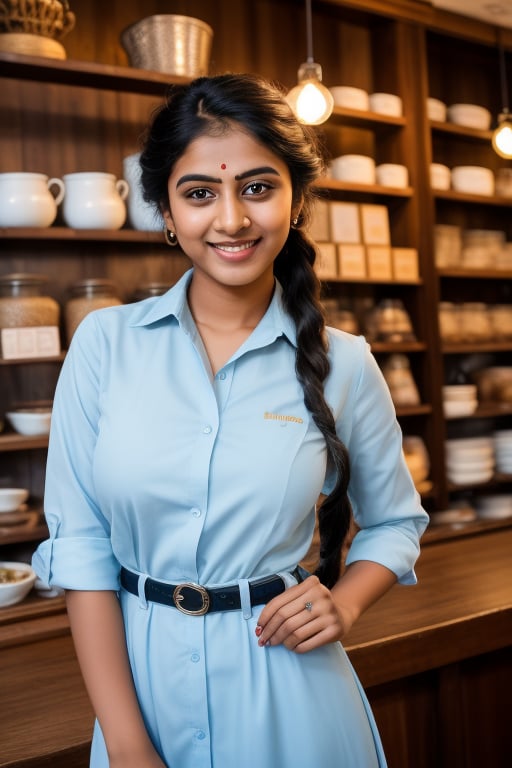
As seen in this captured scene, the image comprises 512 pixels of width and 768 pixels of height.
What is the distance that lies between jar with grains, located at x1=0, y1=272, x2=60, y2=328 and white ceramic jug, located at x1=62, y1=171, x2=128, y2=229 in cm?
22

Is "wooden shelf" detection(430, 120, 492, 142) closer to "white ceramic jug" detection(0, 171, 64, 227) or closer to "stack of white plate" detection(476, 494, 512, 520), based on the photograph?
"stack of white plate" detection(476, 494, 512, 520)

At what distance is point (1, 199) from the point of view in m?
2.32

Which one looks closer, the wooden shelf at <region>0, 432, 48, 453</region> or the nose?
the nose

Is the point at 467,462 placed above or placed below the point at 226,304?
below

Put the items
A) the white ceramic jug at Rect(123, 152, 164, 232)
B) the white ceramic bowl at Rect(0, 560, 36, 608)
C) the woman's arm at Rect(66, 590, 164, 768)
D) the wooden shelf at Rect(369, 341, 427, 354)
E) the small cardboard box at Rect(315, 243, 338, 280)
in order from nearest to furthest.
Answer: the woman's arm at Rect(66, 590, 164, 768), the white ceramic bowl at Rect(0, 560, 36, 608), the white ceramic jug at Rect(123, 152, 164, 232), the small cardboard box at Rect(315, 243, 338, 280), the wooden shelf at Rect(369, 341, 427, 354)

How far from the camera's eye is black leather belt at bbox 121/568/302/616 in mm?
1040

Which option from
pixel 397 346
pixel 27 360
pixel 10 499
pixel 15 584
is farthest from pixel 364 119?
pixel 15 584

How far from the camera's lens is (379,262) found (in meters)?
3.12

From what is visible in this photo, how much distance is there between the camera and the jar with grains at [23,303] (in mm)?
2328

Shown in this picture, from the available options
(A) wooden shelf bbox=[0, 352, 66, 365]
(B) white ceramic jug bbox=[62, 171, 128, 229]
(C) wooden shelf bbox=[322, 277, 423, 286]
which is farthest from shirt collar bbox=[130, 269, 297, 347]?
(C) wooden shelf bbox=[322, 277, 423, 286]

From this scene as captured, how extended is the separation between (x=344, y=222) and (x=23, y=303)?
1.28 metres

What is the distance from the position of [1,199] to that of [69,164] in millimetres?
424

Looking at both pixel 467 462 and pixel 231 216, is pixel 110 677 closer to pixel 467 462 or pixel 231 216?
pixel 231 216

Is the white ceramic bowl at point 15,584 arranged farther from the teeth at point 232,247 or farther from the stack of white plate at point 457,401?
the stack of white plate at point 457,401
